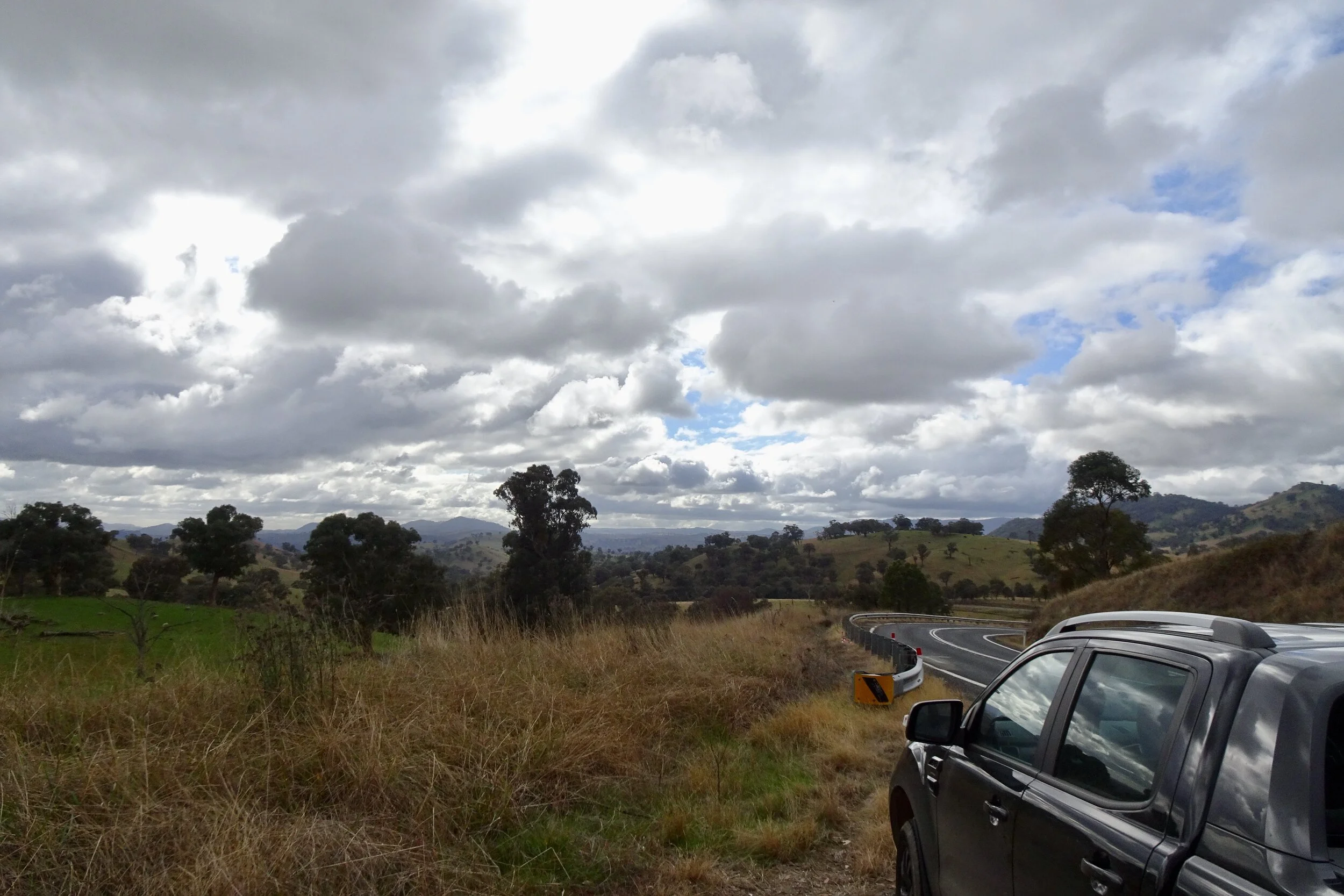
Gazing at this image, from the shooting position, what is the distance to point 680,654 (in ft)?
39.9

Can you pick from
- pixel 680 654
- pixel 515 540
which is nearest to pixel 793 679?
pixel 680 654

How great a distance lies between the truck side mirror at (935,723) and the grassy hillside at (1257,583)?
24.1 metres

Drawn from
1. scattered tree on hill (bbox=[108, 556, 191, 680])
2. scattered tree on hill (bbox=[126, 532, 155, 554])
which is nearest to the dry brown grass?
scattered tree on hill (bbox=[108, 556, 191, 680])

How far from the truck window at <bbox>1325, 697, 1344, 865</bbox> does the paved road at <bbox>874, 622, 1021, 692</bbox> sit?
1779cm

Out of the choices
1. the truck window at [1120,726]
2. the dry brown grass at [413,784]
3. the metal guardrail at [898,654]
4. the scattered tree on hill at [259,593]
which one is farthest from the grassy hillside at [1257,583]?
the truck window at [1120,726]

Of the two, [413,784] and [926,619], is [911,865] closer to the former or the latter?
[413,784]

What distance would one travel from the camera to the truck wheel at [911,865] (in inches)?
167

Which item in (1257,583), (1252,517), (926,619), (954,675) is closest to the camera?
(954,675)

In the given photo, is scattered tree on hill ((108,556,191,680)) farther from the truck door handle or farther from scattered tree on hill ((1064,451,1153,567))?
scattered tree on hill ((1064,451,1153,567))

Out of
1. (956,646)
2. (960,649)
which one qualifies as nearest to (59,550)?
(960,649)

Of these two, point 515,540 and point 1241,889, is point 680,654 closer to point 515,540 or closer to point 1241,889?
point 1241,889

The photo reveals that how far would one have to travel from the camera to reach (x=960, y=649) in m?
32.9

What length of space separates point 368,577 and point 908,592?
213 ft

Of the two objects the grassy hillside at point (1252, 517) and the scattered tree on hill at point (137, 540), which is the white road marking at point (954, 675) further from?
the grassy hillside at point (1252, 517)
